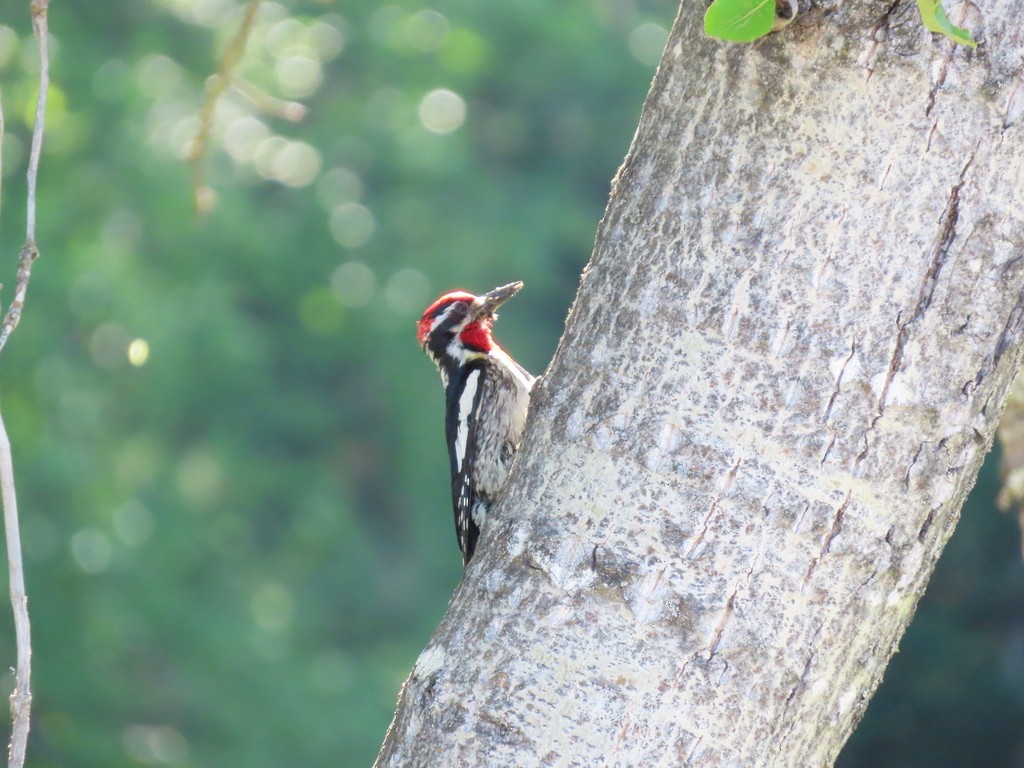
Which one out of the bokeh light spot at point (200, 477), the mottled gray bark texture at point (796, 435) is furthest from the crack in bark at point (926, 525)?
the bokeh light spot at point (200, 477)

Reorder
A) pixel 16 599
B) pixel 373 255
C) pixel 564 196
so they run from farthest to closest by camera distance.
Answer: pixel 564 196, pixel 373 255, pixel 16 599

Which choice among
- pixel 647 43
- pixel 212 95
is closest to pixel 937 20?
pixel 212 95

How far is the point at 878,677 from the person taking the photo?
5.34 ft

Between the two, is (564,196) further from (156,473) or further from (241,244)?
(156,473)

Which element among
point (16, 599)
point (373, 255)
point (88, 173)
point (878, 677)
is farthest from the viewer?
point (373, 255)

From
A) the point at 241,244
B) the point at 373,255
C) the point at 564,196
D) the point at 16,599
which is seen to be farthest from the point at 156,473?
the point at 16,599

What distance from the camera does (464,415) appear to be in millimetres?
4004

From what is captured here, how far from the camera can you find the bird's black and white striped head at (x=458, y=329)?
159 inches

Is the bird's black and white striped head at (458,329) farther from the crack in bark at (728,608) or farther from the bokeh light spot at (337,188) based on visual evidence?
the bokeh light spot at (337,188)

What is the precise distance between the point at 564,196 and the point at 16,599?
915 centimetres

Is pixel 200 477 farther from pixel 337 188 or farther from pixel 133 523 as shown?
pixel 337 188

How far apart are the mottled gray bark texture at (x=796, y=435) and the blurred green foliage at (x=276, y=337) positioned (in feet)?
19.3

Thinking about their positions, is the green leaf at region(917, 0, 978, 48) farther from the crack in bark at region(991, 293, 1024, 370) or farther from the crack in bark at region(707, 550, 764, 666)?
the crack in bark at region(707, 550, 764, 666)

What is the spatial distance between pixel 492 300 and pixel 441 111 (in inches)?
243
